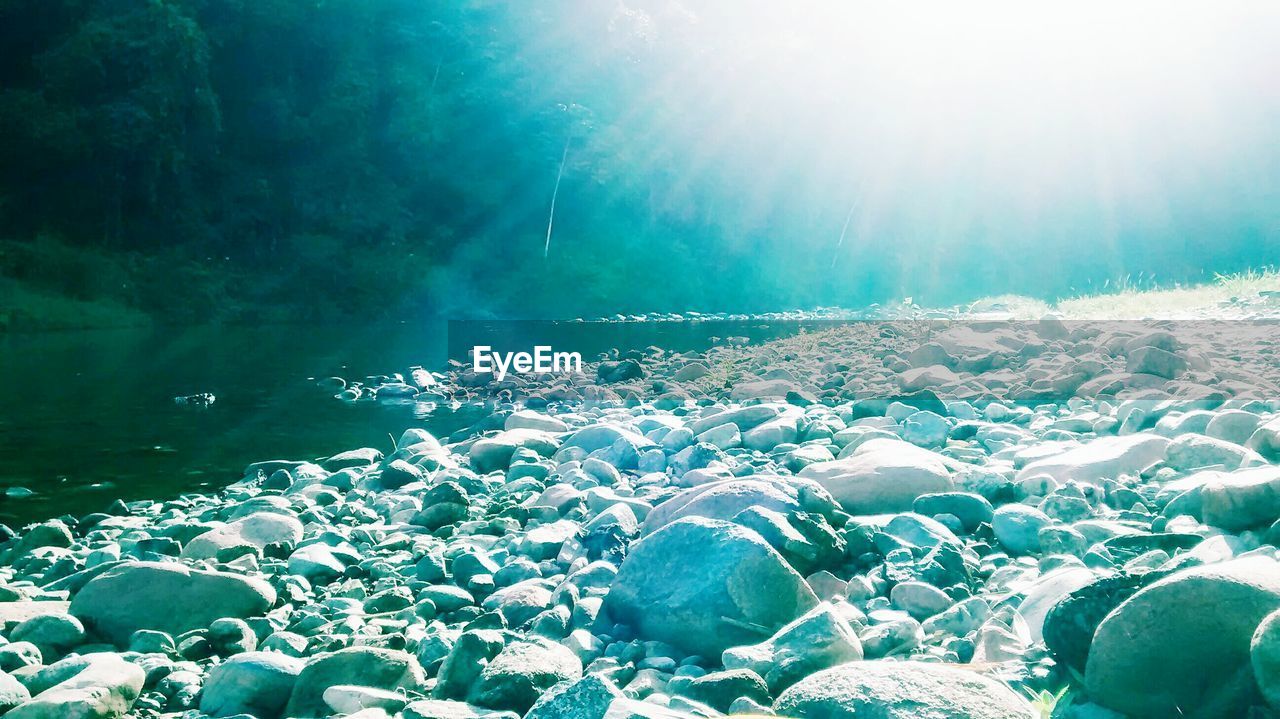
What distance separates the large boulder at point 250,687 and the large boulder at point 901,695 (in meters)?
1.74

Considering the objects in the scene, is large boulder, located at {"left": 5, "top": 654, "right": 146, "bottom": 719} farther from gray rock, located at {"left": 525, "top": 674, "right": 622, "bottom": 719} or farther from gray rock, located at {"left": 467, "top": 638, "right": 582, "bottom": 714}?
gray rock, located at {"left": 525, "top": 674, "right": 622, "bottom": 719}

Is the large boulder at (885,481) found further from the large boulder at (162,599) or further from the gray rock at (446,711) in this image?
the large boulder at (162,599)

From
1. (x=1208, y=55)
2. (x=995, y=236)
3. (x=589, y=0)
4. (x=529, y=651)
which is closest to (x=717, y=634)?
(x=529, y=651)

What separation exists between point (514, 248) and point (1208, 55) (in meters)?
43.7

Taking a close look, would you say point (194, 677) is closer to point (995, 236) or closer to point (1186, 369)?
point (1186, 369)

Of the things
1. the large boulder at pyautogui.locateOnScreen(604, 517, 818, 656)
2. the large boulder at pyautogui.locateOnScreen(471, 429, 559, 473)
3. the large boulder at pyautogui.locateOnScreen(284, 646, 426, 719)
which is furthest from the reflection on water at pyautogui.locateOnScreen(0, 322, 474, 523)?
the large boulder at pyautogui.locateOnScreen(604, 517, 818, 656)

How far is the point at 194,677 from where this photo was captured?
10.4ft

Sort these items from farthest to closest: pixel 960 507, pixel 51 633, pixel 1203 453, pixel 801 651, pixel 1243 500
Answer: pixel 1203 453, pixel 960 507, pixel 51 633, pixel 1243 500, pixel 801 651

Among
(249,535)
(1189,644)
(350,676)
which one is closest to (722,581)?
(350,676)

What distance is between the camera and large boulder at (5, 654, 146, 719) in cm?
276

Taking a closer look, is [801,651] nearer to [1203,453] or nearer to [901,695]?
[901,695]

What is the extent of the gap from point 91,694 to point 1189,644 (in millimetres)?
3106

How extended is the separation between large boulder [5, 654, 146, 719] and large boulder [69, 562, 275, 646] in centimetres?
60

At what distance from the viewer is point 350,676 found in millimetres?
2828
